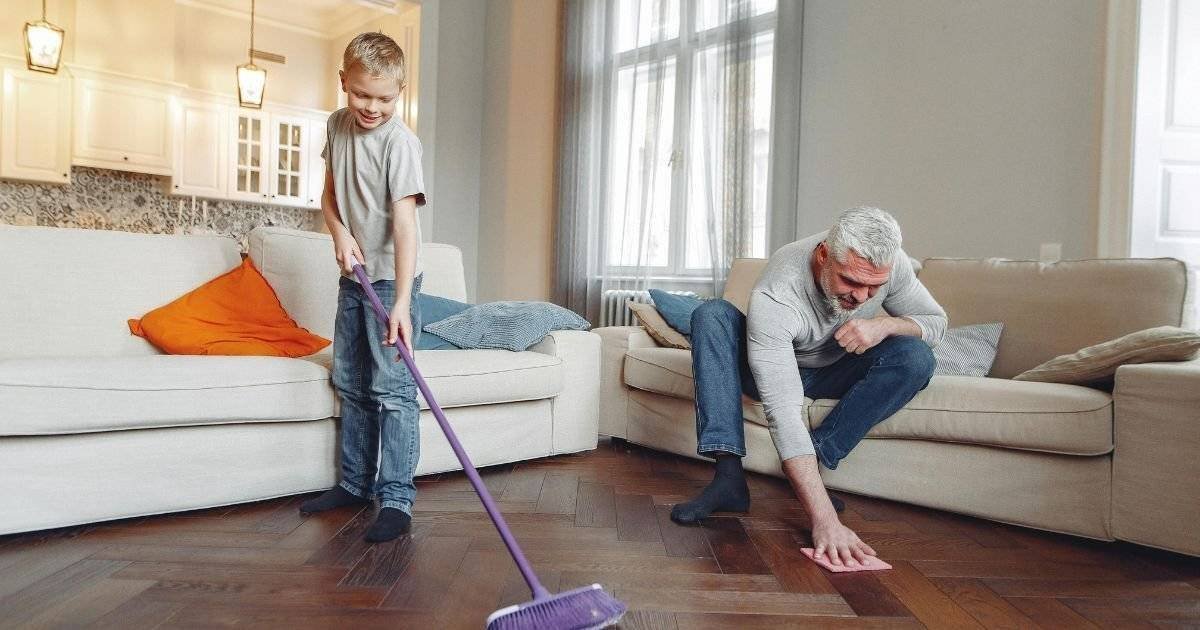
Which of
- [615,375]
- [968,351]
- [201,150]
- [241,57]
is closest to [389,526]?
[615,375]

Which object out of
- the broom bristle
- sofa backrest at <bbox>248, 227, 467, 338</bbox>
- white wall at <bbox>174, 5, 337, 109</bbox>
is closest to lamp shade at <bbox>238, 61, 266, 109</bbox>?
white wall at <bbox>174, 5, 337, 109</bbox>

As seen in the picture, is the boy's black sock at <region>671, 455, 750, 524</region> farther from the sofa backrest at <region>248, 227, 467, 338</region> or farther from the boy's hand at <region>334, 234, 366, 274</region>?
the sofa backrest at <region>248, 227, 467, 338</region>

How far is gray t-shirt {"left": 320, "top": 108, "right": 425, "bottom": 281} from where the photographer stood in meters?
1.80

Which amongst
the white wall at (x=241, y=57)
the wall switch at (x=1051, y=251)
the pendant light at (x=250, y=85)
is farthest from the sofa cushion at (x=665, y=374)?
the white wall at (x=241, y=57)

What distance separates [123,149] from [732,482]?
5.05 meters

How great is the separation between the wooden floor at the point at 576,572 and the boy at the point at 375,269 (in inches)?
4.1

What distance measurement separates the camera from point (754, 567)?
1.62 metres

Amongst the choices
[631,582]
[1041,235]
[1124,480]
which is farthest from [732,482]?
[1041,235]

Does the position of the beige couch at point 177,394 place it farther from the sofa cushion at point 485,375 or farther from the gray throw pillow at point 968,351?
the gray throw pillow at point 968,351

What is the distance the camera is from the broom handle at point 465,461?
1.25 meters

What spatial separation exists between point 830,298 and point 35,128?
205 inches

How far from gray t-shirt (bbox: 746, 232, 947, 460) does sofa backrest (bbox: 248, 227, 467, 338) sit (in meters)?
1.42

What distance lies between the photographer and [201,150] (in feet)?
18.9

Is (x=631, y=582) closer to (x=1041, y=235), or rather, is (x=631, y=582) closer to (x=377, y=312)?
(x=377, y=312)
